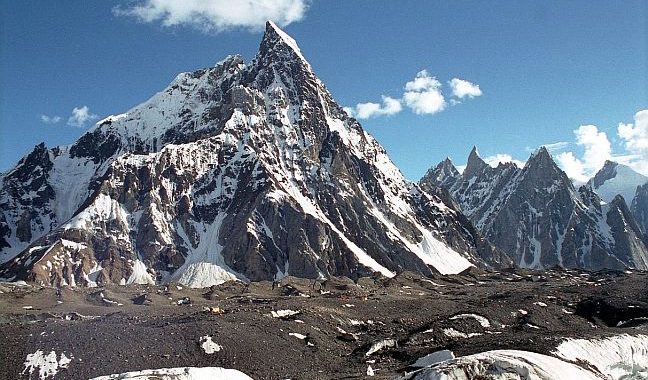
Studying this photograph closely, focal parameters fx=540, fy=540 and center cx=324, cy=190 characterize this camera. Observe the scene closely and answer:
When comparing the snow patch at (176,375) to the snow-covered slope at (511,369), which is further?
the snow patch at (176,375)

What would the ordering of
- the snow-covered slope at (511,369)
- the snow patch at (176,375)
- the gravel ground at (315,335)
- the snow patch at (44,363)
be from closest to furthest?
the snow-covered slope at (511,369), the snow patch at (176,375), the snow patch at (44,363), the gravel ground at (315,335)

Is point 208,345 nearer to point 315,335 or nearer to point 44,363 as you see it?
point 315,335

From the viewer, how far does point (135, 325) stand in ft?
181

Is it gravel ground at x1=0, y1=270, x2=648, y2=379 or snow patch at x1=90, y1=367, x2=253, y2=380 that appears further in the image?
gravel ground at x1=0, y1=270, x2=648, y2=379

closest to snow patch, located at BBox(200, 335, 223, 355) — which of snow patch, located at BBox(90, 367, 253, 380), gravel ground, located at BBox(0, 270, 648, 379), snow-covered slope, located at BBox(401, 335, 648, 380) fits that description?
gravel ground, located at BBox(0, 270, 648, 379)

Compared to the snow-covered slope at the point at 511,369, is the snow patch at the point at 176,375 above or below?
below

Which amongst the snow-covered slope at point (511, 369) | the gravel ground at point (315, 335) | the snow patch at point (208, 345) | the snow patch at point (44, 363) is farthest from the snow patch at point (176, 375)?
the snow patch at point (208, 345)

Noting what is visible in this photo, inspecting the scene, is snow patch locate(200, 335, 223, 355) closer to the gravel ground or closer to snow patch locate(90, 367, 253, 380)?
the gravel ground

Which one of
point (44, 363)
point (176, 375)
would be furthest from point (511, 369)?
point (44, 363)

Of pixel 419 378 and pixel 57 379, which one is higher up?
pixel 419 378

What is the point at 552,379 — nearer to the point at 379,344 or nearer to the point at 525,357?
the point at 525,357

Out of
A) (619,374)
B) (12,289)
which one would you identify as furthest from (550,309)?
(12,289)

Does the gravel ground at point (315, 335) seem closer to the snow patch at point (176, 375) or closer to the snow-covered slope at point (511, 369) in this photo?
the snow-covered slope at point (511, 369)

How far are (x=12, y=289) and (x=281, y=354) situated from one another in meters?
113
